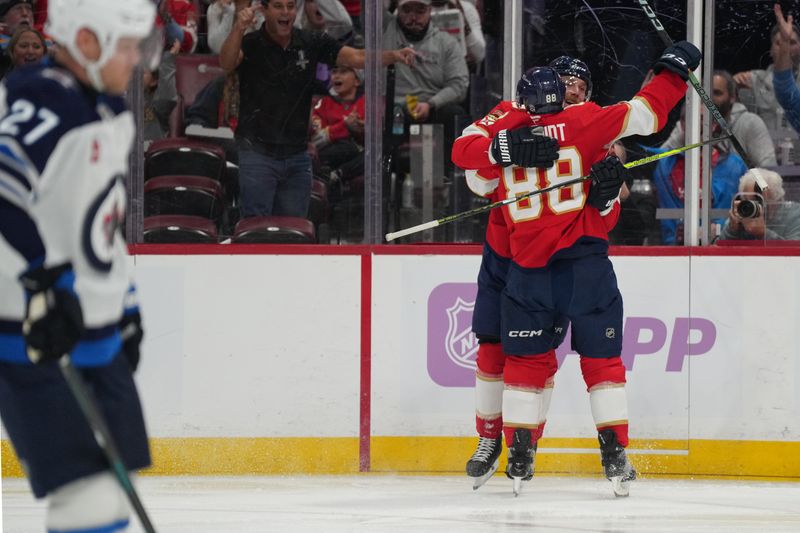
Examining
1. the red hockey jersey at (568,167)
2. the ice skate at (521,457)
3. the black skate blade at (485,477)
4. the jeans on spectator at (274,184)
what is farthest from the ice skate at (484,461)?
Answer: the jeans on spectator at (274,184)

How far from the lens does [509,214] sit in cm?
388

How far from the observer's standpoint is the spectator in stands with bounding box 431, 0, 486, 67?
14.5 feet

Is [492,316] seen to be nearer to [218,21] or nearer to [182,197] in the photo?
[182,197]

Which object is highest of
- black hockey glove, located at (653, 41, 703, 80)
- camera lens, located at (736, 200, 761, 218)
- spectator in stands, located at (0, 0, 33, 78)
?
spectator in stands, located at (0, 0, 33, 78)

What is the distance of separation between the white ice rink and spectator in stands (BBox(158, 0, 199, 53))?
4.73 feet

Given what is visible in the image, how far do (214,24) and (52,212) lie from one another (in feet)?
8.28

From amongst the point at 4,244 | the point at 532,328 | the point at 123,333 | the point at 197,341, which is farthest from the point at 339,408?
the point at 4,244

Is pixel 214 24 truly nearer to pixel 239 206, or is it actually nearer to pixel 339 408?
pixel 239 206

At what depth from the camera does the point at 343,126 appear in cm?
436

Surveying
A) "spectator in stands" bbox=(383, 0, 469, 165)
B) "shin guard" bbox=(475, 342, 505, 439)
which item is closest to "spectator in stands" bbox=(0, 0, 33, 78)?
"spectator in stands" bbox=(383, 0, 469, 165)

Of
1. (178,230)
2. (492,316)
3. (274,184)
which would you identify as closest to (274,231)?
(274,184)

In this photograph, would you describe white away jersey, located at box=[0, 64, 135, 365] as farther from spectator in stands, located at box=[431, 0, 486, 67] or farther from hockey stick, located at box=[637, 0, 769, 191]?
spectator in stands, located at box=[431, 0, 486, 67]

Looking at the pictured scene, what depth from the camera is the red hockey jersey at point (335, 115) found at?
4.34m

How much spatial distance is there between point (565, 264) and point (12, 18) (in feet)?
6.44
